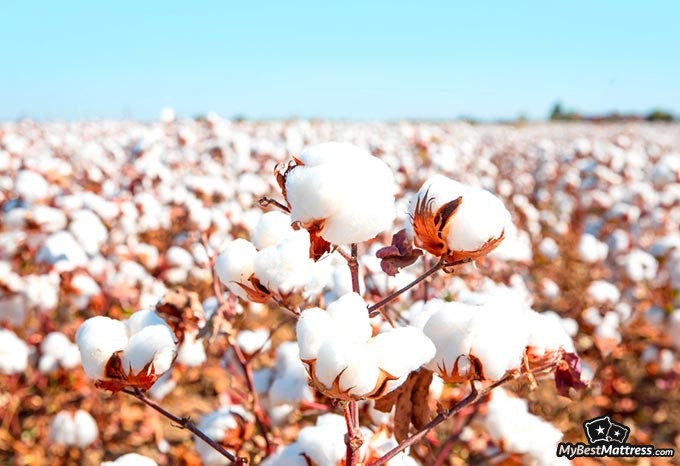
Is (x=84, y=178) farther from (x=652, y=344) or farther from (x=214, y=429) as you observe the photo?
(x=652, y=344)

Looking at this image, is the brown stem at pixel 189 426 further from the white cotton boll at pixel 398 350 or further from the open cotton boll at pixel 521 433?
the open cotton boll at pixel 521 433

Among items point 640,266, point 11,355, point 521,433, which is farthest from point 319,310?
point 640,266

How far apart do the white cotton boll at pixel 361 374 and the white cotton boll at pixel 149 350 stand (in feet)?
0.92

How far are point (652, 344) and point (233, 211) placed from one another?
256 centimetres

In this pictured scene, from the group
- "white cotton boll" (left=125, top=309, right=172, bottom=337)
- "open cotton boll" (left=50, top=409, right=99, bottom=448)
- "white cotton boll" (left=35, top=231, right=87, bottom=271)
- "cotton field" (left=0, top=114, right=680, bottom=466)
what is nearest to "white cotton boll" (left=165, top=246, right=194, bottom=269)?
"cotton field" (left=0, top=114, right=680, bottom=466)

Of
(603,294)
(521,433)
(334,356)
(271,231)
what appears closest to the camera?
(334,356)

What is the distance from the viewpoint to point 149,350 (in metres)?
0.77

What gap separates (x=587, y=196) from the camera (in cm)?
577

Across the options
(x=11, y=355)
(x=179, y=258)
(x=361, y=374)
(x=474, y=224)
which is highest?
(x=474, y=224)

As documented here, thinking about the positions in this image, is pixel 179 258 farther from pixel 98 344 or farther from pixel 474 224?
pixel 474 224

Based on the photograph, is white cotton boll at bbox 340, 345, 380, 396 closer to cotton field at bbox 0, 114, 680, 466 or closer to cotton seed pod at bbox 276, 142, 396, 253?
cotton field at bbox 0, 114, 680, 466

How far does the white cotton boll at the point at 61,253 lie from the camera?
236 centimetres

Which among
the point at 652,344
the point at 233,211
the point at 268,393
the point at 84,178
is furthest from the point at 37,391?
the point at 652,344

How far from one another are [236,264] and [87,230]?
6.73 ft
